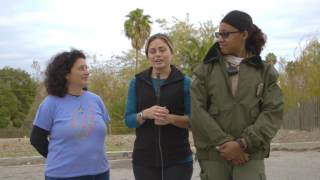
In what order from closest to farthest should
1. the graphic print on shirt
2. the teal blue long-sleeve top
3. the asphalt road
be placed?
the graphic print on shirt, the teal blue long-sleeve top, the asphalt road

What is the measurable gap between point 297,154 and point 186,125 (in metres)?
10.6

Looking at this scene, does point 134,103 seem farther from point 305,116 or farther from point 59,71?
point 305,116

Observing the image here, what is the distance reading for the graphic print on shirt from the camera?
4.24m

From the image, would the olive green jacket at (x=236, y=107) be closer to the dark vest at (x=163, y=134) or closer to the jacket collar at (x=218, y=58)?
the jacket collar at (x=218, y=58)

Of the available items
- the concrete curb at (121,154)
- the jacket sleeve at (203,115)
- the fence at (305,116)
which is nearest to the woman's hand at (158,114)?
the jacket sleeve at (203,115)

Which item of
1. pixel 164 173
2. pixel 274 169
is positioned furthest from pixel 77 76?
pixel 274 169

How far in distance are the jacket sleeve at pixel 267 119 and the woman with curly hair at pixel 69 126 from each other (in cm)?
127

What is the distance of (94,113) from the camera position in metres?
4.41

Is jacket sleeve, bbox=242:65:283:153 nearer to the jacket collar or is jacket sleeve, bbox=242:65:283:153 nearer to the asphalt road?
the jacket collar

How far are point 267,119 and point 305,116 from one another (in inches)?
912

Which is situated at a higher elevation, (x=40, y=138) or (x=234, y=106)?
(x=234, y=106)

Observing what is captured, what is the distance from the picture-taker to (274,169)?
11297 millimetres

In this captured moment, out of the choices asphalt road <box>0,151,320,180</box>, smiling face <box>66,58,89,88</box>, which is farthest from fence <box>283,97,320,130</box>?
smiling face <box>66,58,89,88</box>

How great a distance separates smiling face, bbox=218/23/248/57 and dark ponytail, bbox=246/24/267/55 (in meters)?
0.05
